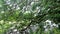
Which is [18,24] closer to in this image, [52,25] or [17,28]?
[17,28]

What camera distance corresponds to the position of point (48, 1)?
5.26 ft

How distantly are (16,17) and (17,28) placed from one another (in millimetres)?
122

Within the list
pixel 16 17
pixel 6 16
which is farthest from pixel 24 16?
pixel 6 16

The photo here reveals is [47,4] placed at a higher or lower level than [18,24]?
higher

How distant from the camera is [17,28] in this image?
5.08 feet

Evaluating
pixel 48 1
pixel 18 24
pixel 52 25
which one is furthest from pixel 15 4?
pixel 52 25

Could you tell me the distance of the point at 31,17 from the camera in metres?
1.60

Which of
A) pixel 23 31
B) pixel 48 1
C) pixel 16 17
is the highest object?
pixel 48 1

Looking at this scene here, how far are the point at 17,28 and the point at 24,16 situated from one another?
0.14 metres

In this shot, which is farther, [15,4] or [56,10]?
[15,4]

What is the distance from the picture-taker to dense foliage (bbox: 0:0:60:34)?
1526 mm

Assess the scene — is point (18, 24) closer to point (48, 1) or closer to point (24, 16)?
point (24, 16)

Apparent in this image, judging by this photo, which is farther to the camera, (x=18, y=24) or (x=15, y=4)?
(x=15, y=4)

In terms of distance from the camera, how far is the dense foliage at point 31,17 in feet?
5.01
